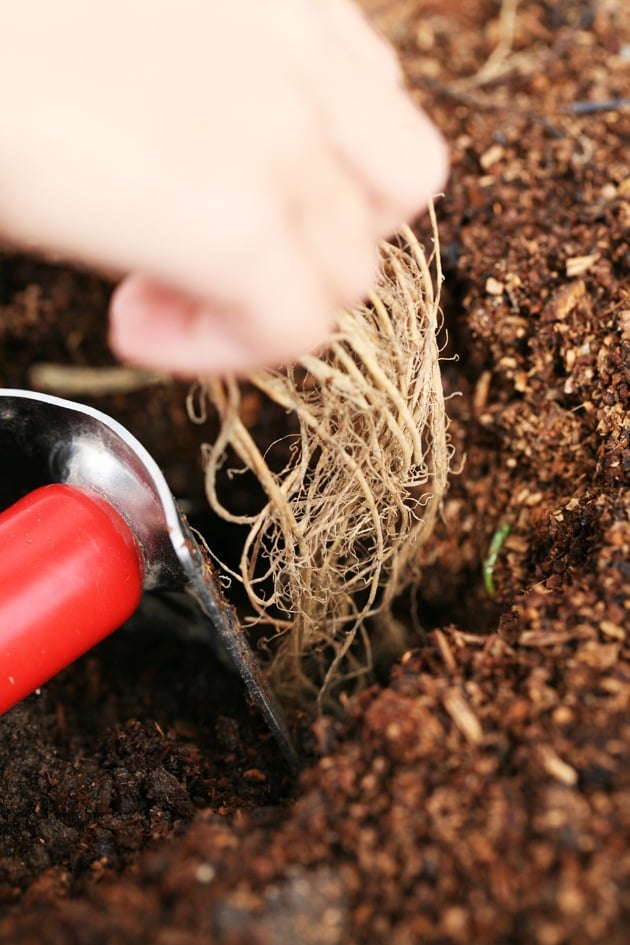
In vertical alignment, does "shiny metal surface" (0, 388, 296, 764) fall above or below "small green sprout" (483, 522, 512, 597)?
above

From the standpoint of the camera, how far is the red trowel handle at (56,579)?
3.05 feet

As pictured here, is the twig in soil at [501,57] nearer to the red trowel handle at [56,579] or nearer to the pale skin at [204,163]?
the pale skin at [204,163]

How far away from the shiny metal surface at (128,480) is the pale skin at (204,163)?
21cm

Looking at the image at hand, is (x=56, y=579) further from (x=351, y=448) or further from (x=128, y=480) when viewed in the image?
(x=351, y=448)

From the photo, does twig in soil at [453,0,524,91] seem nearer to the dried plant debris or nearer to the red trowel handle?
the dried plant debris

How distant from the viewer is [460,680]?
88 centimetres

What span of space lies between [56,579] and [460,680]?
474 mm

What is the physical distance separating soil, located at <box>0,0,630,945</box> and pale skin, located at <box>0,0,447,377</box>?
1.43 ft

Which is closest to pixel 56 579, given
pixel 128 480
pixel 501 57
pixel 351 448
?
pixel 128 480

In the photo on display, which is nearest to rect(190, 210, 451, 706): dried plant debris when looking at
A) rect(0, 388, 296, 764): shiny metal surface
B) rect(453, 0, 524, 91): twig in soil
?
rect(0, 388, 296, 764): shiny metal surface

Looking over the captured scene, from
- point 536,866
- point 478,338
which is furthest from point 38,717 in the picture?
point 478,338

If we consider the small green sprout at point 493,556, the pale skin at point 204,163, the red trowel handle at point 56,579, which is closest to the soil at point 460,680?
the small green sprout at point 493,556

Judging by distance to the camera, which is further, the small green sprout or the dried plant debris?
the small green sprout

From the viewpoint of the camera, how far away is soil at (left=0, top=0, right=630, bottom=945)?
0.73 meters
